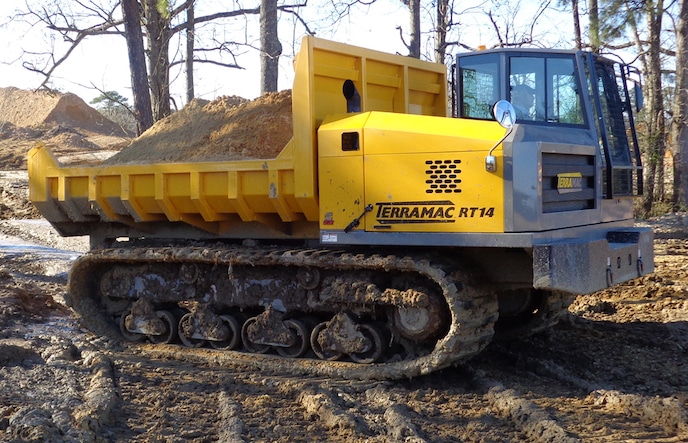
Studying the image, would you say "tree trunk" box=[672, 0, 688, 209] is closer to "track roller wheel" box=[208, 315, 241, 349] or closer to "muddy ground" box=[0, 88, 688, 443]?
"muddy ground" box=[0, 88, 688, 443]

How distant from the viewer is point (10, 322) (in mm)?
7875

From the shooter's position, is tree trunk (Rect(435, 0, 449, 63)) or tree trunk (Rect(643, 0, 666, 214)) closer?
tree trunk (Rect(643, 0, 666, 214))

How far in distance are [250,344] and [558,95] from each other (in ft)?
10.9

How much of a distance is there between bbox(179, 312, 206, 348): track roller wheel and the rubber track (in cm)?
12

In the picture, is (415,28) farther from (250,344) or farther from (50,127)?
(50,127)

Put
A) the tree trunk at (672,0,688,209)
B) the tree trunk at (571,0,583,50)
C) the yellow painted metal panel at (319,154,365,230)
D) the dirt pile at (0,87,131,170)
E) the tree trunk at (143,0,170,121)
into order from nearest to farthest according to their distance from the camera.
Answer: the yellow painted metal panel at (319,154,365,230) < the tree trunk at (143,0,170,121) < the tree trunk at (672,0,688,209) < the tree trunk at (571,0,583,50) < the dirt pile at (0,87,131,170)

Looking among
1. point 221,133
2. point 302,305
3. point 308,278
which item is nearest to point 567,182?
point 308,278

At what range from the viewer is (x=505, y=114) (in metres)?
5.64

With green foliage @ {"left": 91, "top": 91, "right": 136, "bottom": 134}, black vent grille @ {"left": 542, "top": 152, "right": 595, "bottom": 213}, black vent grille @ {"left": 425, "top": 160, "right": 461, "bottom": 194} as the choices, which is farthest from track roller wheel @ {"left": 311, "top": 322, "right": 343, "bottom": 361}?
green foliage @ {"left": 91, "top": 91, "right": 136, "bottom": 134}

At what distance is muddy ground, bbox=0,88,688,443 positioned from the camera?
4844 millimetres

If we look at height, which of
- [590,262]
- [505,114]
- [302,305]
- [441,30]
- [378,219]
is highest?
[441,30]

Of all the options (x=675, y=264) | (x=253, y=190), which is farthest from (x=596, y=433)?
(x=675, y=264)

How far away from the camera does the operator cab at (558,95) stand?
6570 mm

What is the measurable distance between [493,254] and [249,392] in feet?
6.82
